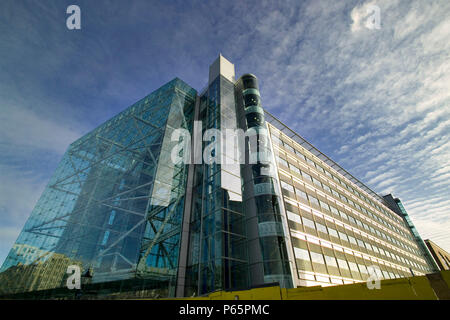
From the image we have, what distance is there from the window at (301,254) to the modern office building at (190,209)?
7.1 inches

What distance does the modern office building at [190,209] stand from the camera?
1798 cm

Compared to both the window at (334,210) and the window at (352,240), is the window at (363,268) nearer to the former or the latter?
the window at (352,240)

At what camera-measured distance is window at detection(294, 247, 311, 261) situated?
2245cm

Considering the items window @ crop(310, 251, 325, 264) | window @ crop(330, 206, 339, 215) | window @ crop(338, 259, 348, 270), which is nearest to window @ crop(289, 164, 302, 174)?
window @ crop(330, 206, 339, 215)

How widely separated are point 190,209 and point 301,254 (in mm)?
13230

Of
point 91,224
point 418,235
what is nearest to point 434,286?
point 91,224

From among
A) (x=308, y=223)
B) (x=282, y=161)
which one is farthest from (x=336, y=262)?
(x=282, y=161)

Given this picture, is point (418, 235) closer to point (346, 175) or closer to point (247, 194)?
point (346, 175)

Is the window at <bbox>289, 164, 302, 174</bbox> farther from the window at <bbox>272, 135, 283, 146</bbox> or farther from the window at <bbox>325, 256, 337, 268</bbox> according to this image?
the window at <bbox>325, 256, 337, 268</bbox>

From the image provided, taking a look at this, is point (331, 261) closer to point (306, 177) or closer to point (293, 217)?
point (293, 217)

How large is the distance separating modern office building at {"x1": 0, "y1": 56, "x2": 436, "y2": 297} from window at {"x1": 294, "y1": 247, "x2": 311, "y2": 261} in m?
0.18

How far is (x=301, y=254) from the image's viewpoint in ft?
75.3

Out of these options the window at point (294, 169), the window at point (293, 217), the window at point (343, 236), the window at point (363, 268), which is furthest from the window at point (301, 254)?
the window at point (363, 268)
